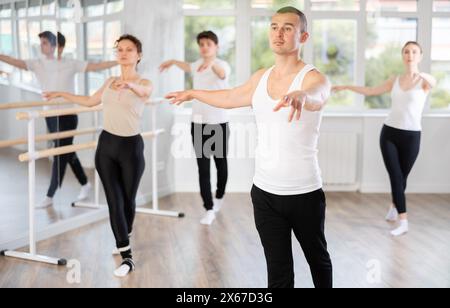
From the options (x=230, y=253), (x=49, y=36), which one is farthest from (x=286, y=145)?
(x=49, y=36)

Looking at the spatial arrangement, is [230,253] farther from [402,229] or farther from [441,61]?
[441,61]

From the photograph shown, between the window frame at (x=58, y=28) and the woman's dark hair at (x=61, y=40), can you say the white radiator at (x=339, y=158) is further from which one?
the woman's dark hair at (x=61, y=40)

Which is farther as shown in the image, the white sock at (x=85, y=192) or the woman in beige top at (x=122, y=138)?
the white sock at (x=85, y=192)

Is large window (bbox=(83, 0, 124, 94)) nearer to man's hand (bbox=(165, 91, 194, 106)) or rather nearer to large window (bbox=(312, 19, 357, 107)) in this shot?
large window (bbox=(312, 19, 357, 107))

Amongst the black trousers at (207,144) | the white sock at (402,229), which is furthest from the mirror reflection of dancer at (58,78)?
the white sock at (402,229)

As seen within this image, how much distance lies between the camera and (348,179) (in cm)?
668

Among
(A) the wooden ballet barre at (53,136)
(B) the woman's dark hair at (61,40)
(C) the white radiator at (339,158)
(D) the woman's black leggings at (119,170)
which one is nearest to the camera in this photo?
(D) the woman's black leggings at (119,170)

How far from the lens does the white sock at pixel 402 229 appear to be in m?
5.01

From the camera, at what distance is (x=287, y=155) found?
8.35 ft

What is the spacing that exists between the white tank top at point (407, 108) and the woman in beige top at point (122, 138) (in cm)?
198

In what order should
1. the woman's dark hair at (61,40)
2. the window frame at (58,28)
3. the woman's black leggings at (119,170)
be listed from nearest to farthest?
the woman's black leggings at (119,170), the window frame at (58,28), the woman's dark hair at (61,40)

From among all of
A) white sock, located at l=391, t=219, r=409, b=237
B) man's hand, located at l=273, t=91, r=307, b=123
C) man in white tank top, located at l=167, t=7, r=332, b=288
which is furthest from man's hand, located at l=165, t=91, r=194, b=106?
white sock, located at l=391, t=219, r=409, b=237

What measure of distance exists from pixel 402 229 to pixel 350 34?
2.42m

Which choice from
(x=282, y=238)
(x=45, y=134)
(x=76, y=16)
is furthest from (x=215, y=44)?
(x=282, y=238)
